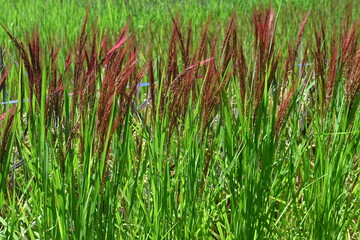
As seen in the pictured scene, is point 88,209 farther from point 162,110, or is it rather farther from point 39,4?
point 39,4

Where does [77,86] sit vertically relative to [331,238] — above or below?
above

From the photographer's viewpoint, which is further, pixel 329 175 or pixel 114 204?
pixel 329 175

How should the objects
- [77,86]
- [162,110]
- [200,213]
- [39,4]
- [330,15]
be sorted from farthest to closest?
[39,4], [330,15], [200,213], [162,110], [77,86]

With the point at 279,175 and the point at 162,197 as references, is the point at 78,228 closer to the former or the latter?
the point at 162,197

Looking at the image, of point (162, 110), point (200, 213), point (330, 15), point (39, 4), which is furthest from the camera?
point (39, 4)

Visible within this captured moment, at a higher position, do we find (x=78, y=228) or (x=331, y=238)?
(x=78, y=228)

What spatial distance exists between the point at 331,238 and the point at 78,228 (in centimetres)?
68

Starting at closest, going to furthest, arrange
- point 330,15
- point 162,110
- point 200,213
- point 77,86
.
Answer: point 77,86 < point 162,110 < point 200,213 < point 330,15

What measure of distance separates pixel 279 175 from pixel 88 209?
56cm

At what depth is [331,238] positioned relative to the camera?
1.49 m

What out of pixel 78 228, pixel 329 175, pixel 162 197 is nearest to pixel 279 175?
pixel 329 175

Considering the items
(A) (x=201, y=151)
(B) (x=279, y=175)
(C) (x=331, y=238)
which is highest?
(A) (x=201, y=151)

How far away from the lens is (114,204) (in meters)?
1.23

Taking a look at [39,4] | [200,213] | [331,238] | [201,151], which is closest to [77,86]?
[201,151]
